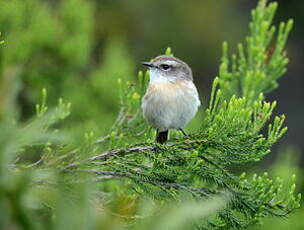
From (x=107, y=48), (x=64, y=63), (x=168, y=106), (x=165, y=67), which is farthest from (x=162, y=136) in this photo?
(x=107, y=48)

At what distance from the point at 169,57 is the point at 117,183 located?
120 cm

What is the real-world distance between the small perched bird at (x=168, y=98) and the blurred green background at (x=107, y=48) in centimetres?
62

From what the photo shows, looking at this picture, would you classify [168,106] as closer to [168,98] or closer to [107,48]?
[168,98]

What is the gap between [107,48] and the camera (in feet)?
27.9

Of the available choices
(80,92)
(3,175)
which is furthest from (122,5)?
(3,175)

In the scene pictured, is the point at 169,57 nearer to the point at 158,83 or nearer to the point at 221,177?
the point at 158,83

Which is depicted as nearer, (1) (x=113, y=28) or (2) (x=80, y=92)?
(2) (x=80, y=92)

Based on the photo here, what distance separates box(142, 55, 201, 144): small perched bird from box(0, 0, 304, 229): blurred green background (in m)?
0.62

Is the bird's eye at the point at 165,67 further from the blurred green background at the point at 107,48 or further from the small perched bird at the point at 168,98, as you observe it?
the blurred green background at the point at 107,48

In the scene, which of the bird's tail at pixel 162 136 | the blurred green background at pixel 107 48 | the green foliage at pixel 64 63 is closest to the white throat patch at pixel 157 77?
the bird's tail at pixel 162 136

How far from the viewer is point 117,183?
4727 mm

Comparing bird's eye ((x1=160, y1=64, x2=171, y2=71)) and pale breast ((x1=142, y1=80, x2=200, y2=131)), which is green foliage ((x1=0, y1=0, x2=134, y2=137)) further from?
pale breast ((x1=142, y1=80, x2=200, y2=131))

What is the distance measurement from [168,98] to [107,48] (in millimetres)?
3757

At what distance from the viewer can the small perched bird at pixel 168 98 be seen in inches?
190
